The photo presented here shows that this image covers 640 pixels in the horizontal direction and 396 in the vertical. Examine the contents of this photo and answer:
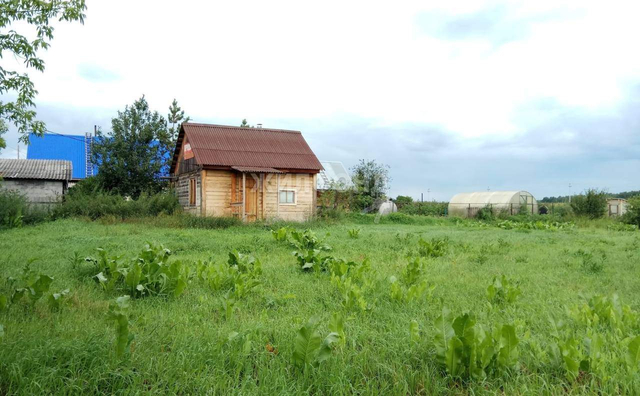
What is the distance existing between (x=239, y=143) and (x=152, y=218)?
256 inches

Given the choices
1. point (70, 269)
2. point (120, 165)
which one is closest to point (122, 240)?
point (70, 269)

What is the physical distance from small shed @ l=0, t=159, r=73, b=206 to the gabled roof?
636cm

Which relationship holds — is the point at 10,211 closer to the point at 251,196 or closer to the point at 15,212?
the point at 15,212

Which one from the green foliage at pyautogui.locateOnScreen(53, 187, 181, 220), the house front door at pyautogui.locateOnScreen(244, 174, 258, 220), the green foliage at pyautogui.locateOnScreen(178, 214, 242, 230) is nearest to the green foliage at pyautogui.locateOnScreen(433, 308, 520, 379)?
the green foliage at pyautogui.locateOnScreen(178, 214, 242, 230)

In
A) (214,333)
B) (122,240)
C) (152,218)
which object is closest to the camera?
(214,333)

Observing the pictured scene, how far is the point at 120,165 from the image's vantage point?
27.6 meters

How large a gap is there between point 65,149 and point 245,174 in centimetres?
2275

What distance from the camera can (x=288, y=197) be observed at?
24.3 meters

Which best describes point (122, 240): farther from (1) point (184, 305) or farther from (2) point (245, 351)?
(2) point (245, 351)

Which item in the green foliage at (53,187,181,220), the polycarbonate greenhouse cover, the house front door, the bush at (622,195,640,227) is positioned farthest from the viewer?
the polycarbonate greenhouse cover

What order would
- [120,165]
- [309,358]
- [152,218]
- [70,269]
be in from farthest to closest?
[120,165] → [152,218] → [70,269] → [309,358]

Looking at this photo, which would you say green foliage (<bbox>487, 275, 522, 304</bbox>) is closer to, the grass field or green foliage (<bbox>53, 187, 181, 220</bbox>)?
the grass field

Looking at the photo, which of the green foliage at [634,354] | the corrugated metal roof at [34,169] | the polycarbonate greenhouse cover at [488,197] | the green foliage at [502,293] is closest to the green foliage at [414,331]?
the green foliage at [634,354]

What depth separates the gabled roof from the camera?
75.2 feet
